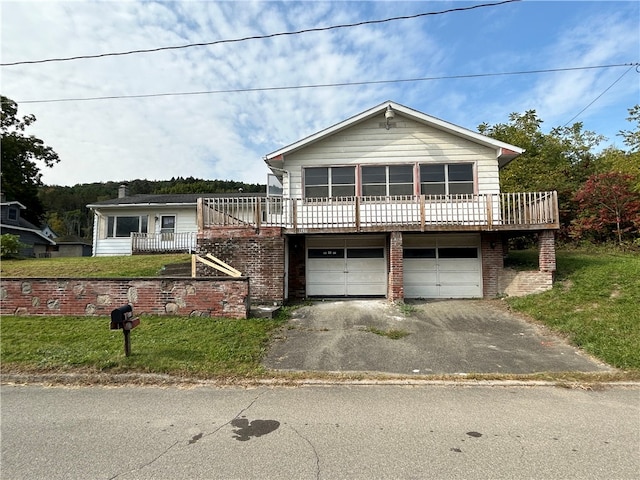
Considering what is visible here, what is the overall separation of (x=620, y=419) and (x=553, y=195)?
7971 mm

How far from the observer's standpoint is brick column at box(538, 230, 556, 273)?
1037 cm

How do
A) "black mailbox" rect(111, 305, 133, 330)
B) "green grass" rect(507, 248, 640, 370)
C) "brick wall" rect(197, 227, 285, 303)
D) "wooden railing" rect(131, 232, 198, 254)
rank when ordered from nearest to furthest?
"black mailbox" rect(111, 305, 133, 330), "green grass" rect(507, 248, 640, 370), "brick wall" rect(197, 227, 285, 303), "wooden railing" rect(131, 232, 198, 254)

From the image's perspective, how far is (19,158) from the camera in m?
33.8

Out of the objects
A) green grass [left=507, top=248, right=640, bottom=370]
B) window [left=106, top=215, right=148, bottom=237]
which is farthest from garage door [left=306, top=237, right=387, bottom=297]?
window [left=106, top=215, right=148, bottom=237]

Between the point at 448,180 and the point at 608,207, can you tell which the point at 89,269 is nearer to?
the point at 448,180

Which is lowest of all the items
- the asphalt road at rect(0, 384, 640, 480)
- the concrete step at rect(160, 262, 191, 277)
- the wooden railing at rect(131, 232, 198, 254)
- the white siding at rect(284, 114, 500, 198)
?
the asphalt road at rect(0, 384, 640, 480)

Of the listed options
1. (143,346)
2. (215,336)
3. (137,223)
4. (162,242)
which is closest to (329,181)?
(215,336)

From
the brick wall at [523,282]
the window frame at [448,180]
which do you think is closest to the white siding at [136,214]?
the window frame at [448,180]

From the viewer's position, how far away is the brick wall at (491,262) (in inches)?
452

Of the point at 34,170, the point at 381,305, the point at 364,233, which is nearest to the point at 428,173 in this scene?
the point at 364,233

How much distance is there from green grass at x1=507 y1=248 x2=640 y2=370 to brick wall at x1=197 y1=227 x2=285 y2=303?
660cm

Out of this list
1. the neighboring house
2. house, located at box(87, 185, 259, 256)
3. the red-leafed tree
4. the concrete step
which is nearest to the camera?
the concrete step

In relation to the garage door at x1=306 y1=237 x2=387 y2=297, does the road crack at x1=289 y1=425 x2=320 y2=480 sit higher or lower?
lower

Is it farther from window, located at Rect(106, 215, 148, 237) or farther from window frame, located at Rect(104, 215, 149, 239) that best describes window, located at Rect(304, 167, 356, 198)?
window, located at Rect(106, 215, 148, 237)
